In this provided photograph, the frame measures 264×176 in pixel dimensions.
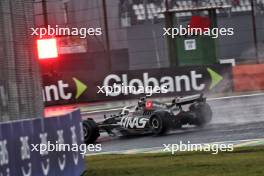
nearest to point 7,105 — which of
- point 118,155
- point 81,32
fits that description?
point 118,155

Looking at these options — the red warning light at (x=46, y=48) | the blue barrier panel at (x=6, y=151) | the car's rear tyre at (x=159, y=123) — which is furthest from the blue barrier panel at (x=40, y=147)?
the red warning light at (x=46, y=48)

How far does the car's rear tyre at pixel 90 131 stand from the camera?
18.2m

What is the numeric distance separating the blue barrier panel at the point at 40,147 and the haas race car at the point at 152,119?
7006 millimetres

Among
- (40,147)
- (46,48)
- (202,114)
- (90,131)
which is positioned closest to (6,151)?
(40,147)

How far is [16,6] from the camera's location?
10344 mm

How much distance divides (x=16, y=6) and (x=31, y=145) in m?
2.50

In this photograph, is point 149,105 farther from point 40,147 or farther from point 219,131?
point 40,147

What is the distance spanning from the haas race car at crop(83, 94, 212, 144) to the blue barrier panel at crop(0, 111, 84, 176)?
701cm

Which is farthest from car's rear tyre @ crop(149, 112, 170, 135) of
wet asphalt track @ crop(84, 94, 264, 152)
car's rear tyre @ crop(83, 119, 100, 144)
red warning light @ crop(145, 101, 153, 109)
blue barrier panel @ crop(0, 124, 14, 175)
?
blue barrier panel @ crop(0, 124, 14, 175)

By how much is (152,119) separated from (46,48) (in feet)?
44.5

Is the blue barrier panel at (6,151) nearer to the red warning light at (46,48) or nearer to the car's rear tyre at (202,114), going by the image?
the car's rear tyre at (202,114)

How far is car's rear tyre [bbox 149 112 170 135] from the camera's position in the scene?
1781cm

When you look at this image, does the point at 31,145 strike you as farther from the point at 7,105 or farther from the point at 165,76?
the point at 165,76

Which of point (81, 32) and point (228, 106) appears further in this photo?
point (81, 32)
